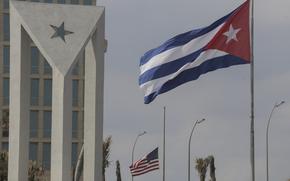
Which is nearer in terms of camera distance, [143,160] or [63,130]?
[63,130]

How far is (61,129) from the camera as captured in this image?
36.4m

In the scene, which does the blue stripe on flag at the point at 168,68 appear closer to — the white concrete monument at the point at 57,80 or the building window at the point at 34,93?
the white concrete monument at the point at 57,80

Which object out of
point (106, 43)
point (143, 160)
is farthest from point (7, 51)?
point (106, 43)

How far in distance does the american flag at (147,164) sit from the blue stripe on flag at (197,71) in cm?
3140

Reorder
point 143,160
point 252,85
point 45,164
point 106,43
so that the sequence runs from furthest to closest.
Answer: point 45,164 < point 143,160 < point 106,43 < point 252,85

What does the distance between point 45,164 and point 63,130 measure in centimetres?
5774

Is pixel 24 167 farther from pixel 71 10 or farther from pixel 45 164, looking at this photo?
pixel 45 164

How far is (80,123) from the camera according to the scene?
95.4 metres

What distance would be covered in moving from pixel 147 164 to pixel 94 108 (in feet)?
69.2

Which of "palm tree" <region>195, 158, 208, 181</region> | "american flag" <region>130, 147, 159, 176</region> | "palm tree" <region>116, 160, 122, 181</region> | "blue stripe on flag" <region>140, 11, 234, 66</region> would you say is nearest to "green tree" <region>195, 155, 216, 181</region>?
"palm tree" <region>195, 158, 208, 181</region>

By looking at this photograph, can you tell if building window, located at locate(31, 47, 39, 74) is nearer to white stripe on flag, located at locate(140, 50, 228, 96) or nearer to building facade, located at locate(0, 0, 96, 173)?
building facade, located at locate(0, 0, 96, 173)

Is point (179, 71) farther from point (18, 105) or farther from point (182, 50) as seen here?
point (18, 105)

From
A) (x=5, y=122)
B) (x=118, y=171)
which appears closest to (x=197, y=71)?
(x=5, y=122)

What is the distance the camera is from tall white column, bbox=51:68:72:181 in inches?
1428
